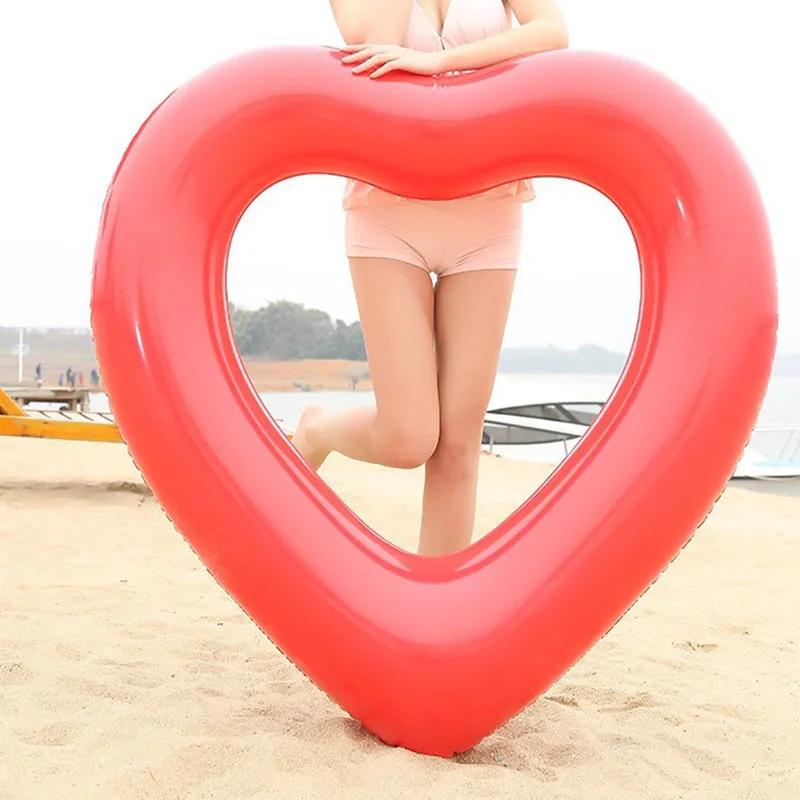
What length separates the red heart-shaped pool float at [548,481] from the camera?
5.80ft

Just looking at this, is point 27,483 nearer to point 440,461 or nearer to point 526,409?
point 440,461

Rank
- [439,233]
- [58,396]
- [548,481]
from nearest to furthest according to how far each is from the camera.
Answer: [548,481] → [439,233] → [58,396]

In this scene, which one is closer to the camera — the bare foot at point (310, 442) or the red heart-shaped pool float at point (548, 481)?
the red heart-shaped pool float at point (548, 481)

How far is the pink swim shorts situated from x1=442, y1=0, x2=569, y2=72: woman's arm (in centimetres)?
27

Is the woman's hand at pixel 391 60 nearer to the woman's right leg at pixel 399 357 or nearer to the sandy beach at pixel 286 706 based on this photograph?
the woman's right leg at pixel 399 357

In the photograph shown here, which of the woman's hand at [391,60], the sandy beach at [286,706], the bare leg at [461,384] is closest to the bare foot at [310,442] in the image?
the bare leg at [461,384]

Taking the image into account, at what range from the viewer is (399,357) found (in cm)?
195

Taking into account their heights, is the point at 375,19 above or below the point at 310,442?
above

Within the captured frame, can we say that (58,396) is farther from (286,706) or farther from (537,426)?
(286,706)

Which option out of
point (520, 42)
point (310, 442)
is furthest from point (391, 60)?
point (310, 442)

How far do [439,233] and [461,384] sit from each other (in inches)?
12.4

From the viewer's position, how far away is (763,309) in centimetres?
178

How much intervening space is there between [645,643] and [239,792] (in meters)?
1.82

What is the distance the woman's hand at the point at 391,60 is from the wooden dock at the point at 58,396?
8.72 metres
